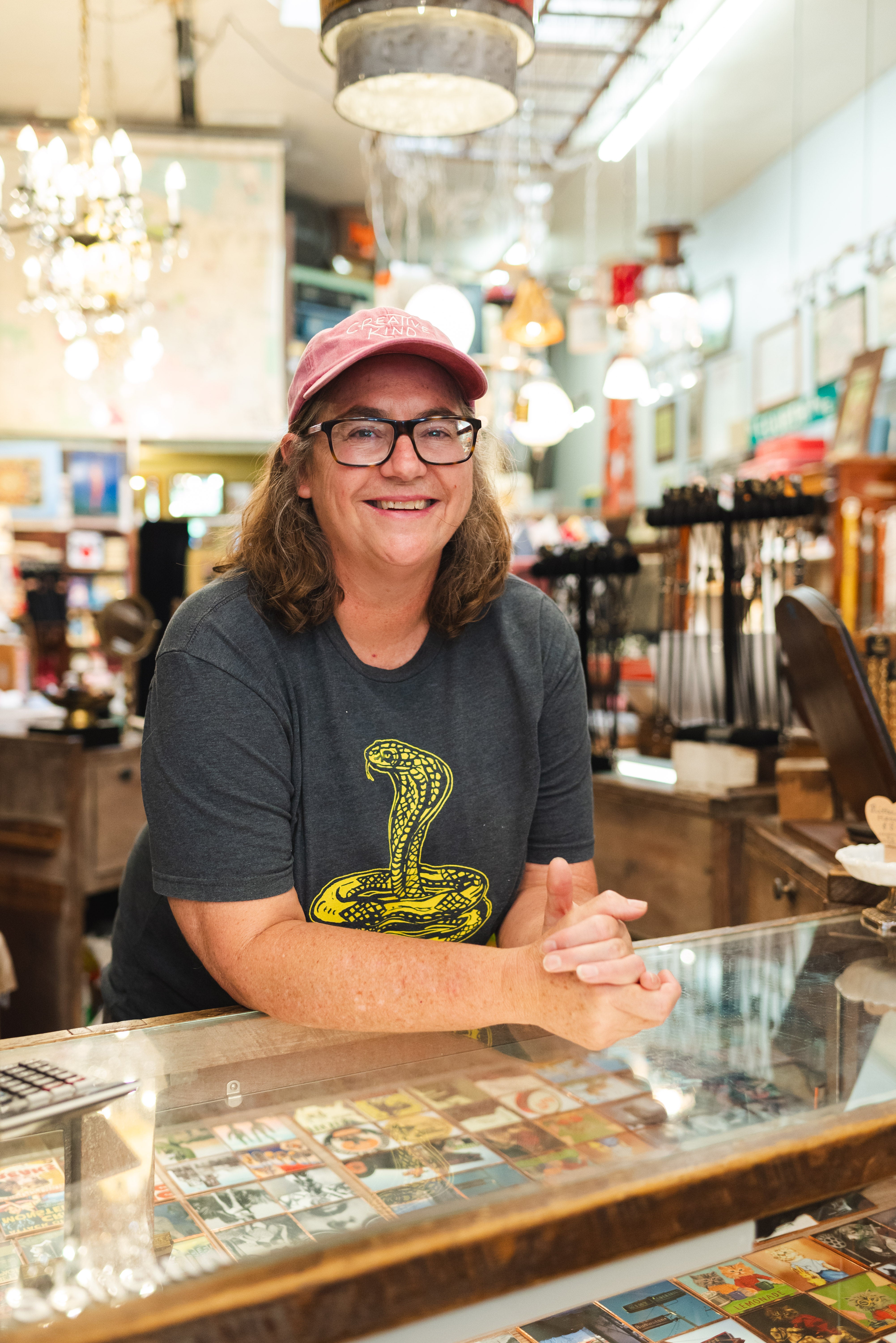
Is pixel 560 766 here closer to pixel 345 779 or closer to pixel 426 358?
pixel 345 779

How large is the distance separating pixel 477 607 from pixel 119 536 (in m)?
6.20

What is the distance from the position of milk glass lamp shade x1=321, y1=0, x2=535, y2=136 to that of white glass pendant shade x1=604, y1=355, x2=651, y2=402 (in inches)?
161

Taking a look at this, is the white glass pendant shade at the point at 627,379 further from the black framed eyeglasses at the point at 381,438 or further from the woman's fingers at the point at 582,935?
the woman's fingers at the point at 582,935

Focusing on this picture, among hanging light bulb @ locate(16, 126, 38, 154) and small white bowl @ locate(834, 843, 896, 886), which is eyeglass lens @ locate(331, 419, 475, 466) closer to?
small white bowl @ locate(834, 843, 896, 886)

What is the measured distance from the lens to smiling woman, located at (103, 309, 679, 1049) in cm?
122

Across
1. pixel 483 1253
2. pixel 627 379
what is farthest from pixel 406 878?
pixel 627 379

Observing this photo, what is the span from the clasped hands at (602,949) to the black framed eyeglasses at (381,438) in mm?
615

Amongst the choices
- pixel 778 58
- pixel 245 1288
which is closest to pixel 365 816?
pixel 245 1288

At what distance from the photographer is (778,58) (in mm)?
6406

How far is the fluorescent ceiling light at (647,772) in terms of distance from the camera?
115 inches

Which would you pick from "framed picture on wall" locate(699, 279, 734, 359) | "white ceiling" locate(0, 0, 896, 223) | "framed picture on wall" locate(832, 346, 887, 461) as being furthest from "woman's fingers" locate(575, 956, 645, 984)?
"framed picture on wall" locate(699, 279, 734, 359)

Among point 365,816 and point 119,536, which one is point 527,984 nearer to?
point 365,816

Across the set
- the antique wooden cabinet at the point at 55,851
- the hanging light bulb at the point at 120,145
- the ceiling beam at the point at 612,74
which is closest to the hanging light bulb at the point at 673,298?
the ceiling beam at the point at 612,74

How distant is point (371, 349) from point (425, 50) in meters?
1.15
